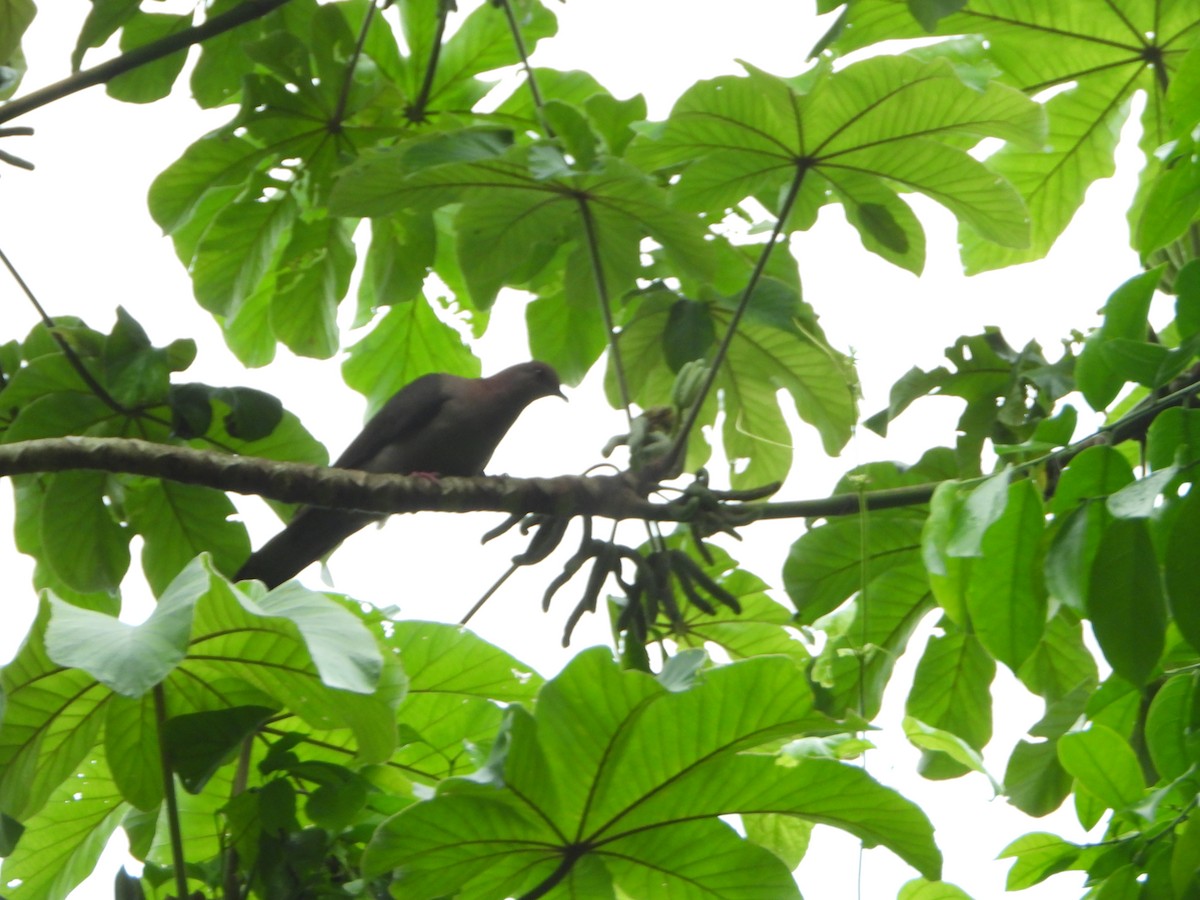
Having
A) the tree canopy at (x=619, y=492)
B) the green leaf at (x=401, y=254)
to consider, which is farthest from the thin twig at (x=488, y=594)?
the green leaf at (x=401, y=254)

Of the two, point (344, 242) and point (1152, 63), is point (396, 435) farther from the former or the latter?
point (1152, 63)

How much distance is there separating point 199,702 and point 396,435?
263cm

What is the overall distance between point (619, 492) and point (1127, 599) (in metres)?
1.03

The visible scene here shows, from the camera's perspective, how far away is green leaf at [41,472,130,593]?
2910mm

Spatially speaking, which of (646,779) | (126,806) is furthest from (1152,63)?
(126,806)

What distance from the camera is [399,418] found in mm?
4617

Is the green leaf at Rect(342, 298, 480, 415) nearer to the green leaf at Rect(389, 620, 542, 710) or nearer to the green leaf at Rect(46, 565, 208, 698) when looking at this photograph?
the green leaf at Rect(389, 620, 542, 710)

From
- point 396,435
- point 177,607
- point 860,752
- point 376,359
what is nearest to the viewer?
point 177,607

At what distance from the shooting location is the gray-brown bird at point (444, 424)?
177 inches

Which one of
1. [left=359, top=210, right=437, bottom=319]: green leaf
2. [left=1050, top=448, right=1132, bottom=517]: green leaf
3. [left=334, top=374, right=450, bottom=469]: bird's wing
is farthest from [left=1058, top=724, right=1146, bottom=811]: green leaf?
[left=334, top=374, right=450, bottom=469]: bird's wing

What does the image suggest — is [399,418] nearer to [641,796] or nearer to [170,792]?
[170,792]

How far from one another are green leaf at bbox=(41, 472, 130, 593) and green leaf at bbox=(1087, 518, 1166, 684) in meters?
2.14

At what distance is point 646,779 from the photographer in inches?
74.8

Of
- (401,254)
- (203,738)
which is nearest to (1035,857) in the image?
(203,738)
